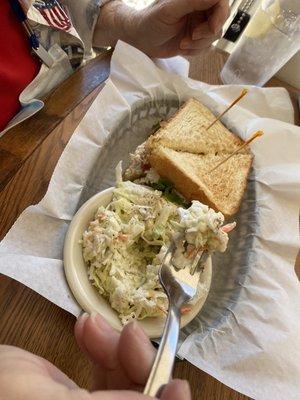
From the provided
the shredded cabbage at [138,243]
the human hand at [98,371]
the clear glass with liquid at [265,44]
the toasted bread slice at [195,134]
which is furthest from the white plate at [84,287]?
the clear glass with liquid at [265,44]

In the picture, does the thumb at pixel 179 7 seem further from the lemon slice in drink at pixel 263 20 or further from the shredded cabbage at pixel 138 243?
the shredded cabbage at pixel 138 243

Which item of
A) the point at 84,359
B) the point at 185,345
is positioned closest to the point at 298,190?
the point at 185,345

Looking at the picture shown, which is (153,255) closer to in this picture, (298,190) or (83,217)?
(83,217)

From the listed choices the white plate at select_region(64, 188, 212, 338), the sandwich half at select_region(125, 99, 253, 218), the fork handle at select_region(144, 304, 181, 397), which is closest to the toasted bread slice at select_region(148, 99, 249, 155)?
the sandwich half at select_region(125, 99, 253, 218)

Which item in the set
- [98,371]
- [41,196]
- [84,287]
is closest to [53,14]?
[41,196]

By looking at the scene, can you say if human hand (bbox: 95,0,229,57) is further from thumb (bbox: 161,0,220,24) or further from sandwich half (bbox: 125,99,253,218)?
sandwich half (bbox: 125,99,253,218)

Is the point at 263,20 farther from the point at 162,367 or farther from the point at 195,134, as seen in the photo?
the point at 162,367
